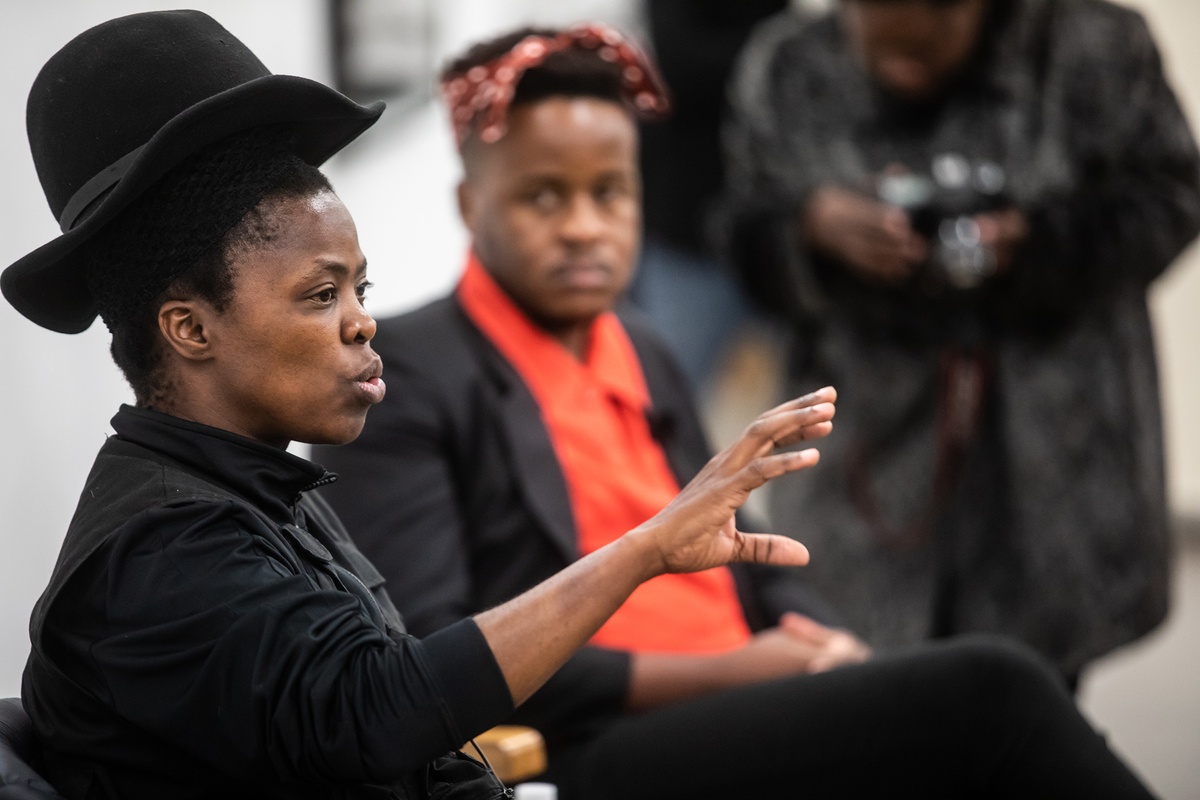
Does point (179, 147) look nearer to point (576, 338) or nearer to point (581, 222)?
point (581, 222)

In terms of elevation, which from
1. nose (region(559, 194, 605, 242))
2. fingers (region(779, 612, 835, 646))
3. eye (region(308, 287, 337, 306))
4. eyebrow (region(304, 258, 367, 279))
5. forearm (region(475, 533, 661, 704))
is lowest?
fingers (region(779, 612, 835, 646))

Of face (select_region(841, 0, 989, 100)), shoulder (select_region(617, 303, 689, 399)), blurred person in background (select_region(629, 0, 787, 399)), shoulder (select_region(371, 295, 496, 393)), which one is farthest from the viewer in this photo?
blurred person in background (select_region(629, 0, 787, 399))

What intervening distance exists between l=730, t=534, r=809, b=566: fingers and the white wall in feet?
3.62

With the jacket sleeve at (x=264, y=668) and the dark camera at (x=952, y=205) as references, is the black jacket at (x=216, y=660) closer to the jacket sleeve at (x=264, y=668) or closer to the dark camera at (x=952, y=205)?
the jacket sleeve at (x=264, y=668)

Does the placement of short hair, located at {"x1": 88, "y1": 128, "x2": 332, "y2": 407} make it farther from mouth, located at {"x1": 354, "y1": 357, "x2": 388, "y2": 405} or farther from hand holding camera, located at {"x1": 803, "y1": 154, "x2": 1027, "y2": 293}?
hand holding camera, located at {"x1": 803, "y1": 154, "x2": 1027, "y2": 293}

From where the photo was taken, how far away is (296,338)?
3.65ft

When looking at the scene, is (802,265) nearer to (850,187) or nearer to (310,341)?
(850,187)

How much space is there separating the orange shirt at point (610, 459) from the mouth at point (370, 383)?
0.67m

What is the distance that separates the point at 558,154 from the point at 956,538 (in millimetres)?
1121

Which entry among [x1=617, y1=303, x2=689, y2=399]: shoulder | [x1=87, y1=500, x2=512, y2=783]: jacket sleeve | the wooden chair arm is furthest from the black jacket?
[x1=617, y1=303, x2=689, y2=399]: shoulder

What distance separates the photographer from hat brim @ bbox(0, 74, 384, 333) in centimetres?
105

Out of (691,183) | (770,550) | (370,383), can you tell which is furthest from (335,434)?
(691,183)

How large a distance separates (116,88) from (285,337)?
0.23 meters

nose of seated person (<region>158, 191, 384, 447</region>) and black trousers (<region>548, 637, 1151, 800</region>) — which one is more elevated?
nose of seated person (<region>158, 191, 384, 447</region>)
